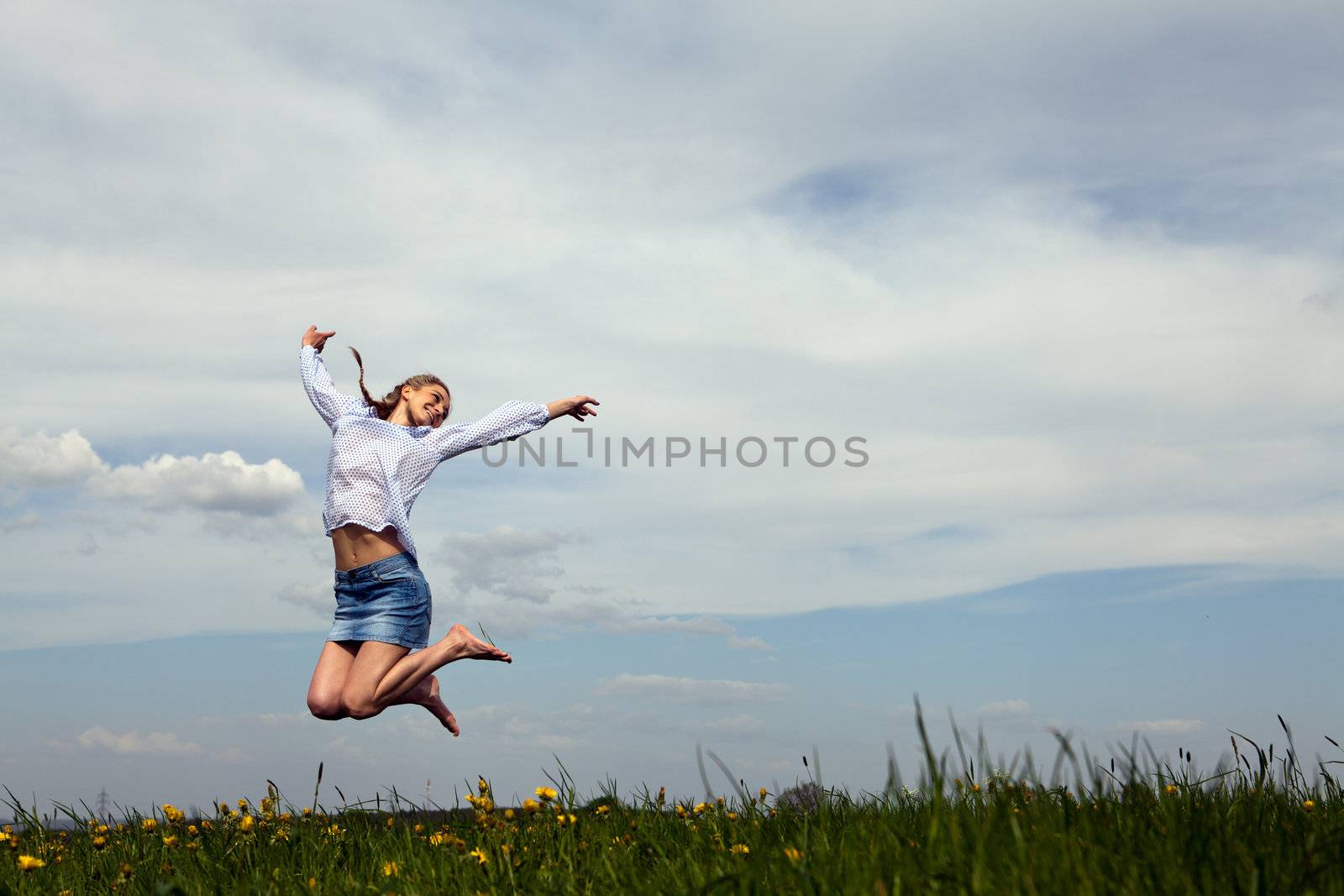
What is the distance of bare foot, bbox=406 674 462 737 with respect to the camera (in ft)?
28.4

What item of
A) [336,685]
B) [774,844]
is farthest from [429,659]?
[774,844]

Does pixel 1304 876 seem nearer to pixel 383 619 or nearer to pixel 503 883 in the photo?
pixel 503 883

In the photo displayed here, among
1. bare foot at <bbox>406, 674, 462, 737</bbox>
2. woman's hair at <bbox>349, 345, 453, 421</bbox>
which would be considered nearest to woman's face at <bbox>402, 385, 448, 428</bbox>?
woman's hair at <bbox>349, 345, 453, 421</bbox>

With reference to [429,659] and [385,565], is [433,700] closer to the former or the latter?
[429,659]

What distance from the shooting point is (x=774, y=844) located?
16.5ft

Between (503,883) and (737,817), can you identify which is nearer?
(503,883)

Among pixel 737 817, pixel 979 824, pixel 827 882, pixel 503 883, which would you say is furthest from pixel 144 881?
pixel 979 824

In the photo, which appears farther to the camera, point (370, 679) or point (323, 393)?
point (323, 393)

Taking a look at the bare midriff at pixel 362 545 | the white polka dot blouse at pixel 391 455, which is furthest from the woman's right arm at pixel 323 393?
the bare midriff at pixel 362 545

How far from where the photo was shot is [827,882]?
3.85 metres

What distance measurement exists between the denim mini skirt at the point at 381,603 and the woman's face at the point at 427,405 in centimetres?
127

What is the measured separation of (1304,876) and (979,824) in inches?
41.5

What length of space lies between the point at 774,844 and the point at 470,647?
13.4 feet

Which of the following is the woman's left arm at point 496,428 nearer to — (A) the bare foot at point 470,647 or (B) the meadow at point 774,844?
(A) the bare foot at point 470,647
